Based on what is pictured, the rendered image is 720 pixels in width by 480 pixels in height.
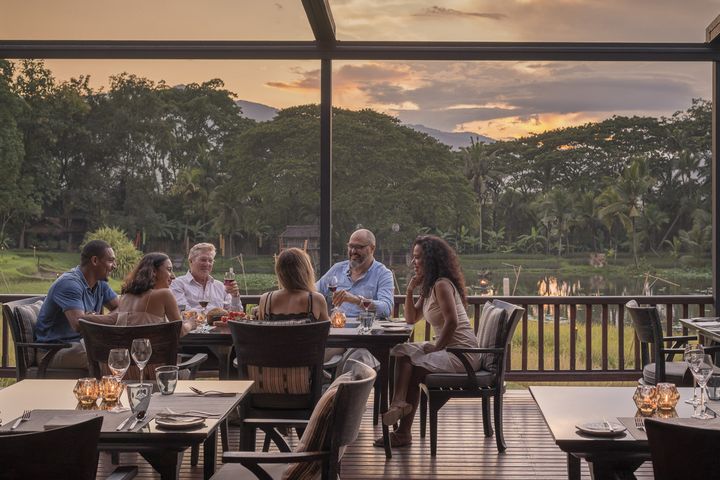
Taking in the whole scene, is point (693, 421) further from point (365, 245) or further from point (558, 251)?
point (558, 251)

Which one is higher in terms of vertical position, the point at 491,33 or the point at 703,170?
the point at 491,33

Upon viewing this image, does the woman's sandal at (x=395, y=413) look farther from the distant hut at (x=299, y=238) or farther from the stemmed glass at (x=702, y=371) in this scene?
the distant hut at (x=299, y=238)

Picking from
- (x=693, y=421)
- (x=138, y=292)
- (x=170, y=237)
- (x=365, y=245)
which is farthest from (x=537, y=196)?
(x=693, y=421)

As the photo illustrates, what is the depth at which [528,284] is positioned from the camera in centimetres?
1127

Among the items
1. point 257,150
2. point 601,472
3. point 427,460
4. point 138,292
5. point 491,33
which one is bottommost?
point 427,460

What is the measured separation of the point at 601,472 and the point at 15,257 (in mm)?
10017

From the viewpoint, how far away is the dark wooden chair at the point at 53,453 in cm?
205

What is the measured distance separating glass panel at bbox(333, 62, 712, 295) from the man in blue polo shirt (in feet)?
22.0

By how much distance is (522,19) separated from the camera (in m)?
10.7

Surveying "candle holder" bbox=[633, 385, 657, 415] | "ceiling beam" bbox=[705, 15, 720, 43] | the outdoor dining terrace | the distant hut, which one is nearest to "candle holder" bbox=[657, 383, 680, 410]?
"candle holder" bbox=[633, 385, 657, 415]

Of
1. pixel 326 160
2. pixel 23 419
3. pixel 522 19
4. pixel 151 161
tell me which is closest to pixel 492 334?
pixel 326 160

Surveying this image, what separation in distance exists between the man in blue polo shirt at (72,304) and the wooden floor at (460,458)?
660mm

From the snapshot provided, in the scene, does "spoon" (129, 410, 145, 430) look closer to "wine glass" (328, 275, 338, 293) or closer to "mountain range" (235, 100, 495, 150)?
"wine glass" (328, 275, 338, 293)

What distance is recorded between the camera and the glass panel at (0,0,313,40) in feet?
35.3
